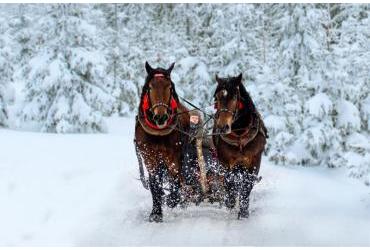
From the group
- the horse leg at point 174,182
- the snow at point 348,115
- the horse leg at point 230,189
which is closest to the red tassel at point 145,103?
the horse leg at point 174,182

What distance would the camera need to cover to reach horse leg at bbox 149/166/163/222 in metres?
8.02

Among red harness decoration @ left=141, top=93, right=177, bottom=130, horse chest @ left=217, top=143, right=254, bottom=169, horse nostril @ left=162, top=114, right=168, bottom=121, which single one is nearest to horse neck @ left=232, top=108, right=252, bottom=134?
horse chest @ left=217, top=143, right=254, bottom=169

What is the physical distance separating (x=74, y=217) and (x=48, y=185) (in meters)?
1.80

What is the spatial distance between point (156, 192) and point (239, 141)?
1.55 m

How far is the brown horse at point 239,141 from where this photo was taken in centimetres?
732

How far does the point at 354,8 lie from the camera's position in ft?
66.3

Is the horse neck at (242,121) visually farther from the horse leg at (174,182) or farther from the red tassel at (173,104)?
the horse leg at (174,182)

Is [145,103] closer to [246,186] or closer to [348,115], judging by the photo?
[246,186]

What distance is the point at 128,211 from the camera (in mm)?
8891

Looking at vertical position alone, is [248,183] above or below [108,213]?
above

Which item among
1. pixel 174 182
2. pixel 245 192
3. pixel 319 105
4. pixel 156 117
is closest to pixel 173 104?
pixel 156 117

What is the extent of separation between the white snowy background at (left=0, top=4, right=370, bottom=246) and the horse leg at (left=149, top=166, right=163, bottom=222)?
223mm

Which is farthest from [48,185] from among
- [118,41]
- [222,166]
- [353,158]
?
[118,41]

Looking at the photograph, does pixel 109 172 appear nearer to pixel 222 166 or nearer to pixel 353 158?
pixel 222 166
